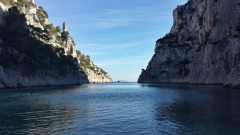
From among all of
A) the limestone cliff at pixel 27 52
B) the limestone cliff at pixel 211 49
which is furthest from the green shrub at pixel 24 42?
the limestone cliff at pixel 211 49

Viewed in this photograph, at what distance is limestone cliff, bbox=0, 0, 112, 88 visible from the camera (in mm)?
70875

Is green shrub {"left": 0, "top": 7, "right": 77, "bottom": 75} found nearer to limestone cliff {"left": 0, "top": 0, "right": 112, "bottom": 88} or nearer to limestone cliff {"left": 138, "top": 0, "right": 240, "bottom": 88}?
limestone cliff {"left": 0, "top": 0, "right": 112, "bottom": 88}

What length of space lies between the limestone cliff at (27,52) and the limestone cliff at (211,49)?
7591cm

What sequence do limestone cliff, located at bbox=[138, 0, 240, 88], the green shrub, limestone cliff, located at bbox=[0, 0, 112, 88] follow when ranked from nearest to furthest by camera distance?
limestone cliff, located at bbox=[138, 0, 240, 88]
limestone cliff, located at bbox=[0, 0, 112, 88]
the green shrub

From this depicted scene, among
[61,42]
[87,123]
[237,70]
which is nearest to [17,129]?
[87,123]

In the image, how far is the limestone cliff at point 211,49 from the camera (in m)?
63.0

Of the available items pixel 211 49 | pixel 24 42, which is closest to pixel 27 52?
pixel 24 42

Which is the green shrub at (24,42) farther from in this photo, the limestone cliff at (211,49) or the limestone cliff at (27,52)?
the limestone cliff at (211,49)

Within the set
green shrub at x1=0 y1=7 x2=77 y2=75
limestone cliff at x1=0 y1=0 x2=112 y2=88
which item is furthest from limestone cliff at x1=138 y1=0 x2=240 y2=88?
green shrub at x1=0 y1=7 x2=77 y2=75

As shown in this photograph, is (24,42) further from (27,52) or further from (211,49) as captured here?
(211,49)

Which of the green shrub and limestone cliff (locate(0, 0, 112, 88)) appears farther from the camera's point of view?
the green shrub

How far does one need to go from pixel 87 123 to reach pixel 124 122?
3.38 metres

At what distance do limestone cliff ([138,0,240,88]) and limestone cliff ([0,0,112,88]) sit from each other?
75.9 m

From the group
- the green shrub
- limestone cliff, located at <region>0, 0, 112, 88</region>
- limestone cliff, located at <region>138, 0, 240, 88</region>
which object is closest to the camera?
limestone cliff, located at <region>138, 0, 240, 88</region>
